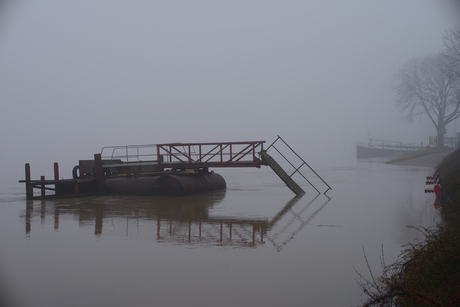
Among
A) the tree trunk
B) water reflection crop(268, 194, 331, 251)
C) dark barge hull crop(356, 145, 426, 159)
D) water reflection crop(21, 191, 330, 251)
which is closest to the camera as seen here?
water reflection crop(268, 194, 331, 251)

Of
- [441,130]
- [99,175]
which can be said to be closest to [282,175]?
[99,175]

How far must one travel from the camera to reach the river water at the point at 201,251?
20.7 ft

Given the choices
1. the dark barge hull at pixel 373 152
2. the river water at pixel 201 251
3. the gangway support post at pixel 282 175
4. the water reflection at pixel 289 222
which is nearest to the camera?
the river water at pixel 201 251

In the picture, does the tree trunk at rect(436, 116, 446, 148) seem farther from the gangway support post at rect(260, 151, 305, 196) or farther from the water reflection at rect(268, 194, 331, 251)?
the water reflection at rect(268, 194, 331, 251)

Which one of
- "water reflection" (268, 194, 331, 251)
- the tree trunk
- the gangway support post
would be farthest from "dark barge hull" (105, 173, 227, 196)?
the tree trunk

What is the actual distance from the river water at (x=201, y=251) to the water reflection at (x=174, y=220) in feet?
0.11

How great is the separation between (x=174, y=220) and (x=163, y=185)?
7.07 m

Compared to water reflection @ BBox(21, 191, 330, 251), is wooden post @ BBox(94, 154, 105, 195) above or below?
above

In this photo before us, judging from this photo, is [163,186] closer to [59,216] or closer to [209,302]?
[59,216]

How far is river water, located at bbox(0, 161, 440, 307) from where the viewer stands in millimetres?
6305

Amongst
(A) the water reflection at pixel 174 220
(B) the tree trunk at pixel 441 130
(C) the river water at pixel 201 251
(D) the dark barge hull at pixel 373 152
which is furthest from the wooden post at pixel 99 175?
(D) the dark barge hull at pixel 373 152

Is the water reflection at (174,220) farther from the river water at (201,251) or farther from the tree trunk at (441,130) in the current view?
the tree trunk at (441,130)

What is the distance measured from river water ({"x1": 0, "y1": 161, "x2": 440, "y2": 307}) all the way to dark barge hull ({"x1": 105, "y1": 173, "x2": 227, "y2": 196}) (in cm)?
302

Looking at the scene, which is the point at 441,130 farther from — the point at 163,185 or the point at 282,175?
the point at 163,185
